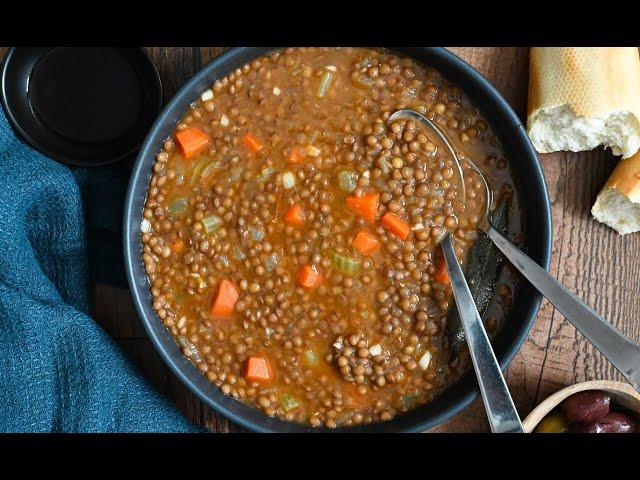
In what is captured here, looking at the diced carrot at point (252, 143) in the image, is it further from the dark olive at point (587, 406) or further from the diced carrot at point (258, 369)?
the dark olive at point (587, 406)

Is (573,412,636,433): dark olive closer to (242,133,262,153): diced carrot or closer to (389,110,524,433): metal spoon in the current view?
(389,110,524,433): metal spoon

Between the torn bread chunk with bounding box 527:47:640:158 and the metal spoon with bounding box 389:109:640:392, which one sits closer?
the metal spoon with bounding box 389:109:640:392

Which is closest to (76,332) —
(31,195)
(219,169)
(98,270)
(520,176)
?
(98,270)

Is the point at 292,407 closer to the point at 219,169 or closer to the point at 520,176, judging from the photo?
the point at 219,169

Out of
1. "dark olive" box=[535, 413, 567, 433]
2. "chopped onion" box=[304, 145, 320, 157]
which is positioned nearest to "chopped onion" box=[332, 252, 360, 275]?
"chopped onion" box=[304, 145, 320, 157]

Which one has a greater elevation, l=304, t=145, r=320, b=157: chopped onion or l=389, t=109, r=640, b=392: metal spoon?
l=304, t=145, r=320, b=157: chopped onion

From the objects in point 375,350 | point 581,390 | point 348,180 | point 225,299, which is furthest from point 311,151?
point 581,390
